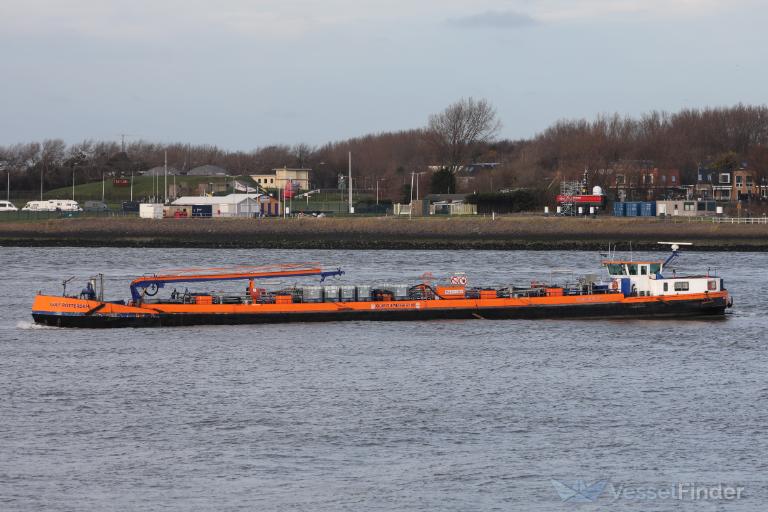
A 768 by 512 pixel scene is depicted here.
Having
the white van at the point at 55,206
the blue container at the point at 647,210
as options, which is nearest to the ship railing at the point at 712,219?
the blue container at the point at 647,210

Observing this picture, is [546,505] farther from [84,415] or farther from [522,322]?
[522,322]

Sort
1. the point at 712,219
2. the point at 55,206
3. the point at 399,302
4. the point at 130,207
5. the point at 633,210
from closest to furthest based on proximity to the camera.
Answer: the point at 399,302 → the point at 712,219 → the point at 633,210 → the point at 130,207 → the point at 55,206

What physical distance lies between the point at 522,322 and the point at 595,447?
2462 centimetres

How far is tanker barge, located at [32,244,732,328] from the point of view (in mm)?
58531

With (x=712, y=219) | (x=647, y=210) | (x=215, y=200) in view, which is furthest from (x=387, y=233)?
(x=712, y=219)

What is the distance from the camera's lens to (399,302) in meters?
60.7

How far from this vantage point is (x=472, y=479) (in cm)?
3359

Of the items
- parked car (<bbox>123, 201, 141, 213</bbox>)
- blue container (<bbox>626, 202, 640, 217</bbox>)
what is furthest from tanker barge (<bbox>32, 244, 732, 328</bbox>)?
parked car (<bbox>123, 201, 141, 213</bbox>)

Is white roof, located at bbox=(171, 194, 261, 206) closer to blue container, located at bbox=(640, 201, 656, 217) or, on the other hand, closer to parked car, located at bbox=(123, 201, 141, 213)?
parked car, located at bbox=(123, 201, 141, 213)

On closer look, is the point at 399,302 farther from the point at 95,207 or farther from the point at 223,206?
the point at 95,207

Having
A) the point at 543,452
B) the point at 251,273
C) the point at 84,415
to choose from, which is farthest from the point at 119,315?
the point at 543,452

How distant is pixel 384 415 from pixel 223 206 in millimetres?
102867

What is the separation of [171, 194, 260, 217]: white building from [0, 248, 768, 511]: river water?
77410 millimetres

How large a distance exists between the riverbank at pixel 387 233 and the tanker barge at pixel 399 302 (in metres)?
46.9
